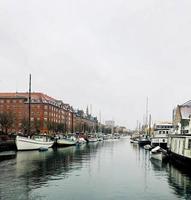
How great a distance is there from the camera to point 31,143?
85.6 m

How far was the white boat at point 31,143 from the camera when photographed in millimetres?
81806

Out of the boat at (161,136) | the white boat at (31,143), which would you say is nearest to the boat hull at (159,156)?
the boat at (161,136)

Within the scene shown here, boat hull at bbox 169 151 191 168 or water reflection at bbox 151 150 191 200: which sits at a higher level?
boat hull at bbox 169 151 191 168

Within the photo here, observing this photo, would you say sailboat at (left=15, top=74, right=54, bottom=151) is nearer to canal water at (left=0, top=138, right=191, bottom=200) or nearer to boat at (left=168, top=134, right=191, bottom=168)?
canal water at (left=0, top=138, right=191, bottom=200)

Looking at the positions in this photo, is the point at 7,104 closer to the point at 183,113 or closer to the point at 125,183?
the point at 183,113

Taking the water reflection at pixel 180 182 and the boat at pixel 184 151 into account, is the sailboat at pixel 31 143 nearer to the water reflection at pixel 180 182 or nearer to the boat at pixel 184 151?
the boat at pixel 184 151

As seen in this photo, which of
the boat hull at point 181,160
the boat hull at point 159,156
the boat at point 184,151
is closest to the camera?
the boat hull at point 181,160

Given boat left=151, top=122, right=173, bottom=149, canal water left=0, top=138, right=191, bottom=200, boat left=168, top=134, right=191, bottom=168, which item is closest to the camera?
canal water left=0, top=138, right=191, bottom=200

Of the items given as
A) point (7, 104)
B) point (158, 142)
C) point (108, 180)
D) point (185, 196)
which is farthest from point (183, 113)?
point (7, 104)

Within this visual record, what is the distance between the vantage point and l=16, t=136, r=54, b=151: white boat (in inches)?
3221

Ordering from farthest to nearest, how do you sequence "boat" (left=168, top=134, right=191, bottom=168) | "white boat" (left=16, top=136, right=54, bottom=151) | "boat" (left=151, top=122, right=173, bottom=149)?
"boat" (left=151, top=122, right=173, bottom=149) < "white boat" (left=16, top=136, right=54, bottom=151) < "boat" (left=168, top=134, right=191, bottom=168)

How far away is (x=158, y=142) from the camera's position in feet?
317

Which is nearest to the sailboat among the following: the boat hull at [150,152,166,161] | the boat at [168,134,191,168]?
the boat hull at [150,152,166,161]

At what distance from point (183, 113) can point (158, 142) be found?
78.2ft
